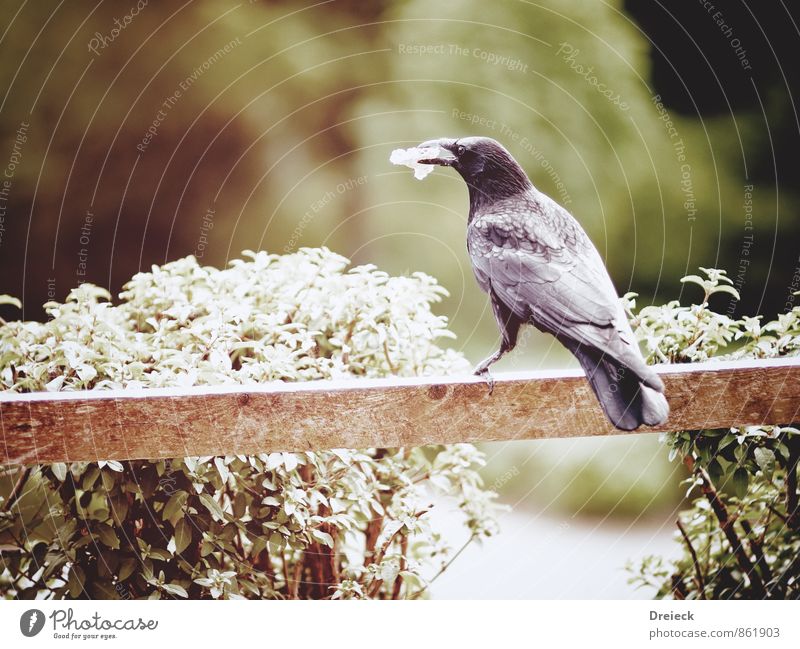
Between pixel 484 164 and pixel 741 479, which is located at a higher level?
pixel 484 164

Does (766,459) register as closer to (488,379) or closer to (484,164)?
(488,379)

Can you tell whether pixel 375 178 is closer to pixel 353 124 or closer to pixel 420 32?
pixel 353 124

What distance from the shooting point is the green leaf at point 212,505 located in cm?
125

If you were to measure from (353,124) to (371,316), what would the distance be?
0.62 metres

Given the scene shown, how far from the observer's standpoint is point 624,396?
1.16 metres

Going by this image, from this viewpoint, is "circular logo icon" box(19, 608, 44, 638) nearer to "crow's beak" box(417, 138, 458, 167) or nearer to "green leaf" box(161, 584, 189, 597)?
"green leaf" box(161, 584, 189, 597)

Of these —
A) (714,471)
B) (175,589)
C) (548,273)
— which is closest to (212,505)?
(175,589)

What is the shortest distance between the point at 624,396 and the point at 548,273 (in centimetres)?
26

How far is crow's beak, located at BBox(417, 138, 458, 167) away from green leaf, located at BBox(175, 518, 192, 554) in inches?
33.1

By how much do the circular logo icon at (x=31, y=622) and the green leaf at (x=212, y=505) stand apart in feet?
1.55

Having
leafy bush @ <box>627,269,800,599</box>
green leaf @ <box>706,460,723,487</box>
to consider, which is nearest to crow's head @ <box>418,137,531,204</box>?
leafy bush @ <box>627,269,800,599</box>

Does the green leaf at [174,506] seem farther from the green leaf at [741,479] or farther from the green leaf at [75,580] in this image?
the green leaf at [741,479]

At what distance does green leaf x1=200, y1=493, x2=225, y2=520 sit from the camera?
4.09 feet

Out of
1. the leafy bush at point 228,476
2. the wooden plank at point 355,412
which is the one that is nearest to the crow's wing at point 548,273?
the wooden plank at point 355,412
